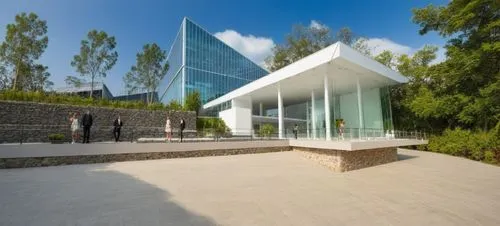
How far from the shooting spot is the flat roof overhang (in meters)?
13.5

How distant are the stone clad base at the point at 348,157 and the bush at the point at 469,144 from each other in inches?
264

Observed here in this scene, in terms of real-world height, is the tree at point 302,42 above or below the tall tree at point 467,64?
above

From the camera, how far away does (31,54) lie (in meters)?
20.6

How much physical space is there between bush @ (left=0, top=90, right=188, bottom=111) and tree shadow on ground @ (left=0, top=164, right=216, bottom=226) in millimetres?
8577

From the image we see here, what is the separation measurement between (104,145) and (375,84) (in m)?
18.6

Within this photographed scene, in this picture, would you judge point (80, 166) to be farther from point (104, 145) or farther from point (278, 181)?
point (278, 181)

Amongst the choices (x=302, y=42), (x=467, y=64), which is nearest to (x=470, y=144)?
(x=467, y=64)

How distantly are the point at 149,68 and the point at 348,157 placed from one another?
2388 centimetres

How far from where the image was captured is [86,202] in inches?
212

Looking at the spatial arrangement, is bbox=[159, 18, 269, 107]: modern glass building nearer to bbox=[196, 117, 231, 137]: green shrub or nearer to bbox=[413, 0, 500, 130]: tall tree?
bbox=[196, 117, 231, 137]: green shrub

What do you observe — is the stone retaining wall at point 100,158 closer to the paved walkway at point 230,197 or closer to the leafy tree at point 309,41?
the paved walkway at point 230,197

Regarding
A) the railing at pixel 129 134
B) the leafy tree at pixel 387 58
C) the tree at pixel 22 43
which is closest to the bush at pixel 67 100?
the railing at pixel 129 134

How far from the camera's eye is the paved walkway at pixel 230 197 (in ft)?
15.8

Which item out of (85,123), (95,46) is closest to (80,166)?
(85,123)
